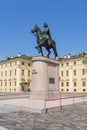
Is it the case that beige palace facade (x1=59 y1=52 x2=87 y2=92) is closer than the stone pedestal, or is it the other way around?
the stone pedestal

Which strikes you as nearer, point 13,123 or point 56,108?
point 13,123

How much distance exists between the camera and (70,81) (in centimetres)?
7944

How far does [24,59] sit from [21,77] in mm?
6841

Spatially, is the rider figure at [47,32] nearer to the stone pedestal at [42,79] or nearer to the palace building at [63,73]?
the stone pedestal at [42,79]

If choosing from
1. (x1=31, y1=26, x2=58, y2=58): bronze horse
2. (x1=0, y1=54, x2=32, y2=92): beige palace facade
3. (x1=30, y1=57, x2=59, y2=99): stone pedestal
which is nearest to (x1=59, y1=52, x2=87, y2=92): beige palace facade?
(x1=0, y1=54, x2=32, y2=92): beige palace facade

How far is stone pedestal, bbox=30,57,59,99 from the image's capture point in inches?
830

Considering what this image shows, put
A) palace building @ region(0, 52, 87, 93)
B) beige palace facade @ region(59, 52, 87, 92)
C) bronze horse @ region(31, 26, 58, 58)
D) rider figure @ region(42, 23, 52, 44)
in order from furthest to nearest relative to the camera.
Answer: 1. palace building @ region(0, 52, 87, 93)
2. beige palace facade @ region(59, 52, 87, 92)
3. rider figure @ region(42, 23, 52, 44)
4. bronze horse @ region(31, 26, 58, 58)

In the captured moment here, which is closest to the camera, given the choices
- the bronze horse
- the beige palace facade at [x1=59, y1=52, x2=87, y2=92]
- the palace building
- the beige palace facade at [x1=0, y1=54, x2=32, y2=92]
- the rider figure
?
the bronze horse

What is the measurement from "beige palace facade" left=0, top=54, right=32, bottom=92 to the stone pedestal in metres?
57.5

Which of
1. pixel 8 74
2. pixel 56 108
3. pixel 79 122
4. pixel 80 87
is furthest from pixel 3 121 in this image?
pixel 8 74

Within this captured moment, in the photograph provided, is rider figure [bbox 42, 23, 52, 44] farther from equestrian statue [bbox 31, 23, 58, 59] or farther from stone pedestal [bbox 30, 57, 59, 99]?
stone pedestal [bbox 30, 57, 59, 99]

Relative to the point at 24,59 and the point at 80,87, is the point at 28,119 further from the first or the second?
the point at 24,59

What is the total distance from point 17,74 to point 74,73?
20249mm

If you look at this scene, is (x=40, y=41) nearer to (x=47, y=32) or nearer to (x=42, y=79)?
(x=47, y=32)
